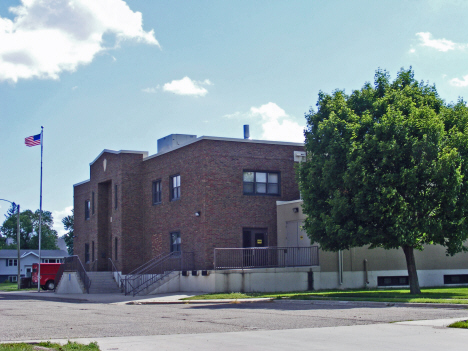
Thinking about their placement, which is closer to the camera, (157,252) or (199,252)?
(199,252)

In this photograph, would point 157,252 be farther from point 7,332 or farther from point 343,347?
point 343,347

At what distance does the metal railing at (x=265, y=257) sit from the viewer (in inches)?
1192

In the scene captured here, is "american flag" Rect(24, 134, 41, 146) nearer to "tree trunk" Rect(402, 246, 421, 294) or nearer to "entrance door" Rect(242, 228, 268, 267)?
"entrance door" Rect(242, 228, 268, 267)

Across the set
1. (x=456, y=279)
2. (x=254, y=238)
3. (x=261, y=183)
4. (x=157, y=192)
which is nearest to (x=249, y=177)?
(x=261, y=183)

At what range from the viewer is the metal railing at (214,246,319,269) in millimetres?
30281

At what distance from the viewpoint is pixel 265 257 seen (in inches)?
1219

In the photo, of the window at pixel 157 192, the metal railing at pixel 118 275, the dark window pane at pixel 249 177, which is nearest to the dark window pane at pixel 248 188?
the dark window pane at pixel 249 177

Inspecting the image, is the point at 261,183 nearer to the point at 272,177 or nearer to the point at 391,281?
the point at 272,177

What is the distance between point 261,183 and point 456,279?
40.7 ft

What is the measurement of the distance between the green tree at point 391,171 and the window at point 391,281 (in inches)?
312

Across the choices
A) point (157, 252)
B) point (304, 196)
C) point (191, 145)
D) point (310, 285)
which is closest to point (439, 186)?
point (304, 196)

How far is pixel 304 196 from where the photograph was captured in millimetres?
24969

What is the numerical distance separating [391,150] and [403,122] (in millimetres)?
1207

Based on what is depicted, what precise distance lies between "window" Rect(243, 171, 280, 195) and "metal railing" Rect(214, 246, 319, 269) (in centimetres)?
349
